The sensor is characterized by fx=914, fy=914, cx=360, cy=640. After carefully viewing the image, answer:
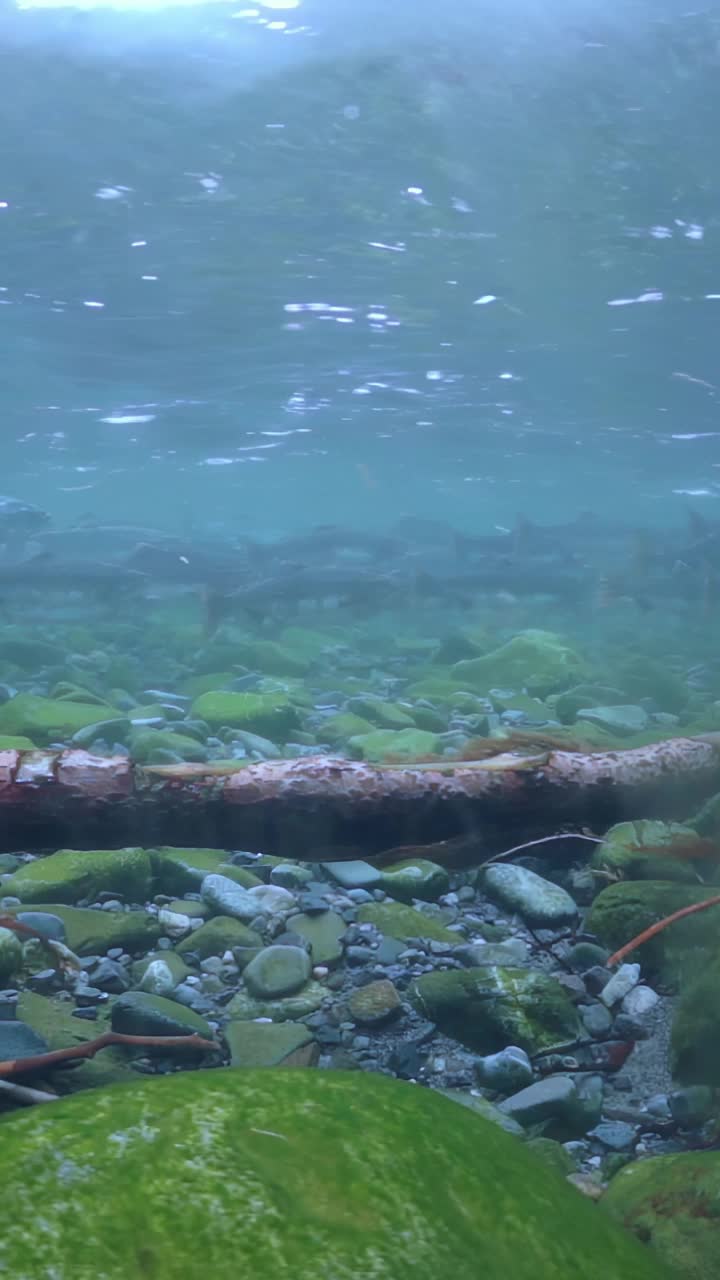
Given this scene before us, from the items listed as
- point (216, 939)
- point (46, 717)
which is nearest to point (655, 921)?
point (216, 939)

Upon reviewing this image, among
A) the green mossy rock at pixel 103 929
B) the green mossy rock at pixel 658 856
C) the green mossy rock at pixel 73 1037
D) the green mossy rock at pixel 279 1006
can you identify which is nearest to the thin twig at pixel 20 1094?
the green mossy rock at pixel 73 1037

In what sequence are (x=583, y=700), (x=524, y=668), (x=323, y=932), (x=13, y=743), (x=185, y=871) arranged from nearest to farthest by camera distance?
1. (x=323, y=932)
2. (x=185, y=871)
3. (x=13, y=743)
4. (x=583, y=700)
5. (x=524, y=668)

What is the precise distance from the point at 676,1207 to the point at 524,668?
1019cm

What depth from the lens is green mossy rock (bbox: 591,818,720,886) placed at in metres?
3.69

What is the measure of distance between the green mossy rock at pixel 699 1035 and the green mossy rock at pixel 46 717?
563cm

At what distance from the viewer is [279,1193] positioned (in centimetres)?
144

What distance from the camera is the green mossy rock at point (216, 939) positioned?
11.1ft

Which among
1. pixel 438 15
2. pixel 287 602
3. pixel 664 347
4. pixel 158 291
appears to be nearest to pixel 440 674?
pixel 438 15

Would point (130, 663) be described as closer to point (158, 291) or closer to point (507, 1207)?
point (158, 291)

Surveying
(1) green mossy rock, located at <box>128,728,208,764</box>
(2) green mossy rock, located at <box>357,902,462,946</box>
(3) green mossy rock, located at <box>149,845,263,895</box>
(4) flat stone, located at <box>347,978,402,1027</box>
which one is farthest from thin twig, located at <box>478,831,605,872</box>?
(1) green mossy rock, located at <box>128,728,208,764</box>

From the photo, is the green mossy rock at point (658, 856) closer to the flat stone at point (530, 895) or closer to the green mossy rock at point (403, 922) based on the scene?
the flat stone at point (530, 895)

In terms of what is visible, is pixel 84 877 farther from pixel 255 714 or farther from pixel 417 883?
pixel 255 714

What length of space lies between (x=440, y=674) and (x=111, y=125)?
8251 mm

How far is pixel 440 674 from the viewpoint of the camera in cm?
1219
